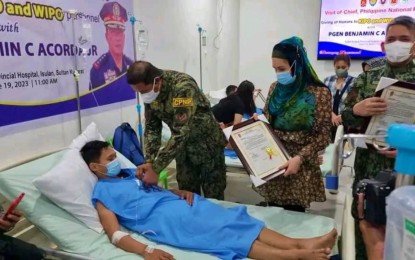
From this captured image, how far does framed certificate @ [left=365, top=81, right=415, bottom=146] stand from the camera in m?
1.33

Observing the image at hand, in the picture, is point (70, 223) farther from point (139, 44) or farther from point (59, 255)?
point (139, 44)

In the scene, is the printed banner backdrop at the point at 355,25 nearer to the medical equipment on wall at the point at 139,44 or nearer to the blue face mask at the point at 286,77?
the medical equipment on wall at the point at 139,44

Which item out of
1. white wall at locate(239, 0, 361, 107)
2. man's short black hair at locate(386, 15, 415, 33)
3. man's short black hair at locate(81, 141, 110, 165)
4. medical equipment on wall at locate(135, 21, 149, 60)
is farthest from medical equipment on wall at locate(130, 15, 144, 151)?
white wall at locate(239, 0, 361, 107)

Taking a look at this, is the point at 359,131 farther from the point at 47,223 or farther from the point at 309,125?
the point at 47,223

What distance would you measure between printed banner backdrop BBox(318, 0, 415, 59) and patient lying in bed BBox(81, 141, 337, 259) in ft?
14.0

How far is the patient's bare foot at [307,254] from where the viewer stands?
152 centimetres

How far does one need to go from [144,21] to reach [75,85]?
1.10 metres

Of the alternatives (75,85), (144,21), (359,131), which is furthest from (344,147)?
(144,21)

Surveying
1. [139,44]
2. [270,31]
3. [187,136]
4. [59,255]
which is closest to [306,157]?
[187,136]

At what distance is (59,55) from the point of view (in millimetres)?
2211

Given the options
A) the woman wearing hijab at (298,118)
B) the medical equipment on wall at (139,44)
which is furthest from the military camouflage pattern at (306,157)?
the medical equipment on wall at (139,44)

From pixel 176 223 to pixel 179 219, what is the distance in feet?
0.09

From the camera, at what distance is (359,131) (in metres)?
1.60

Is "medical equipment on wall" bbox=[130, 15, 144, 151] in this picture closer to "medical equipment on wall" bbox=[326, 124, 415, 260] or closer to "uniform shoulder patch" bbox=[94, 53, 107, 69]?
"uniform shoulder patch" bbox=[94, 53, 107, 69]
